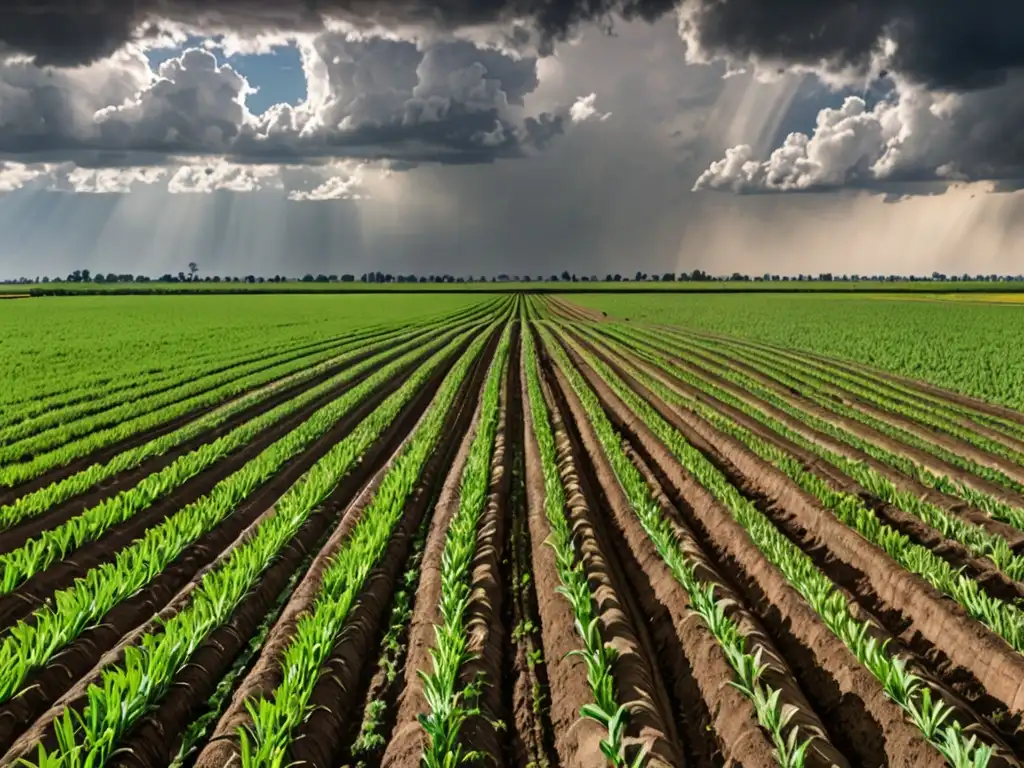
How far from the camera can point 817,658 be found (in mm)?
6164

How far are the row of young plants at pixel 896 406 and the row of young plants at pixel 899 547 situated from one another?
4672 millimetres

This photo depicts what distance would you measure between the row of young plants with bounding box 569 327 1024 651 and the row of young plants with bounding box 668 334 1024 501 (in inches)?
129

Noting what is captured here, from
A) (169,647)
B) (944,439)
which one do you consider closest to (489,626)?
(169,647)

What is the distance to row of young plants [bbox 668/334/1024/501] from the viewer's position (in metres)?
12.8

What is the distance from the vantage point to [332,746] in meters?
5.19

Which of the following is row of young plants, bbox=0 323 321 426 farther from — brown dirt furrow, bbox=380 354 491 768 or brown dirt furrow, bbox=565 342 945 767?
brown dirt furrow, bbox=565 342 945 767

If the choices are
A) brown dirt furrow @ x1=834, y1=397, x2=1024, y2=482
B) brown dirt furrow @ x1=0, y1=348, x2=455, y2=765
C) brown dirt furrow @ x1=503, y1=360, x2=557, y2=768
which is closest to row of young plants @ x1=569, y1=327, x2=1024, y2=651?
brown dirt furrow @ x1=834, y1=397, x2=1024, y2=482

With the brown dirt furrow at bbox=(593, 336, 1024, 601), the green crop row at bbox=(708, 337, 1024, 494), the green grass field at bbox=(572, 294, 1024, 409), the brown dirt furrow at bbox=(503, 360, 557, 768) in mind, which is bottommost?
the green grass field at bbox=(572, 294, 1024, 409)

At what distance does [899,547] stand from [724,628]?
3.54m

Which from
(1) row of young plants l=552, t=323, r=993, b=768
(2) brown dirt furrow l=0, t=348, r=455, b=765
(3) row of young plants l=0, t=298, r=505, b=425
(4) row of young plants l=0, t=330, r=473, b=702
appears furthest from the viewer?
(3) row of young plants l=0, t=298, r=505, b=425

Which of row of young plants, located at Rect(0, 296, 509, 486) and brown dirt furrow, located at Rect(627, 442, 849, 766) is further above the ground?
brown dirt furrow, located at Rect(627, 442, 849, 766)

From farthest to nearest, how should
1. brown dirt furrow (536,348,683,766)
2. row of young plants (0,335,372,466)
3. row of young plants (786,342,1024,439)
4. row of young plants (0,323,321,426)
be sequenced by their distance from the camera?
row of young plants (0,323,321,426)
row of young plants (786,342,1024,439)
row of young plants (0,335,372,466)
brown dirt furrow (536,348,683,766)

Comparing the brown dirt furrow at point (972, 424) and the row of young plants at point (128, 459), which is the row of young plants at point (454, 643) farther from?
the brown dirt furrow at point (972, 424)

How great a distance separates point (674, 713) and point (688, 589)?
1.62 metres
